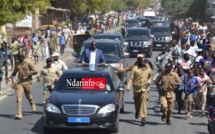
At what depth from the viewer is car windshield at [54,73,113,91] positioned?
15016 millimetres

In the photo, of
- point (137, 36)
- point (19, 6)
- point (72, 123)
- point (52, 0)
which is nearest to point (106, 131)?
point (72, 123)

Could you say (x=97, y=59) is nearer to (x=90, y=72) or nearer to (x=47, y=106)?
(x=90, y=72)

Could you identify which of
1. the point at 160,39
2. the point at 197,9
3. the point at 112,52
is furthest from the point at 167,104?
the point at 197,9

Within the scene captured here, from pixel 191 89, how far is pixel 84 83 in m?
3.42

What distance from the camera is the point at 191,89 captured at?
56.1 feet

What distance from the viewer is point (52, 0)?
67.8 metres

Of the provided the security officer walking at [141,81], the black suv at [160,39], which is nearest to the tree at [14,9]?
the security officer walking at [141,81]

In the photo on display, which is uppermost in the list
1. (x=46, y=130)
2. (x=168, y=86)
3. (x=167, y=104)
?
(x=168, y=86)

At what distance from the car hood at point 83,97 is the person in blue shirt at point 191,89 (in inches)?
122

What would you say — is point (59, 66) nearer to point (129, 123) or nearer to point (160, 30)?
point (129, 123)

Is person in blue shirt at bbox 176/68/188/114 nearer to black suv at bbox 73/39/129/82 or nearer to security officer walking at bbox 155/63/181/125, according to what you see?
security officer walking at bbox 155/63/181/125

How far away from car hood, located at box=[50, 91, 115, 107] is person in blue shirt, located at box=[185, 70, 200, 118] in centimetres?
310

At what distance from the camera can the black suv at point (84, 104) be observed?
13.9m

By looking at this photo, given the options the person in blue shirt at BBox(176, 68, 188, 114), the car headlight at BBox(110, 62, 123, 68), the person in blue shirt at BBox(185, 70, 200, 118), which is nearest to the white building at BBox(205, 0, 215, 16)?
the car headlight at BBox(110, 62, 123, 68)
